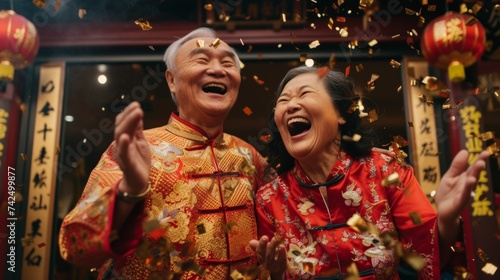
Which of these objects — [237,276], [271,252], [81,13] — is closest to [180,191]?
[237,276]

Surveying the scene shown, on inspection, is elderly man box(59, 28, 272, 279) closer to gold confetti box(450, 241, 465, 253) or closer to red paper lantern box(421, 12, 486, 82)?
gold confetti box(450, 241, 465, 253)

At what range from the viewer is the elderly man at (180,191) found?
5.83 feet

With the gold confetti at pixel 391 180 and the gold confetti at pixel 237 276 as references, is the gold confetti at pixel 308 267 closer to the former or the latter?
the gold confetti at pixel 237 276

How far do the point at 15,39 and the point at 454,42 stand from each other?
330 centimetres

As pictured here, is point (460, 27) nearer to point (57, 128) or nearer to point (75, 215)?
point (75, 215)

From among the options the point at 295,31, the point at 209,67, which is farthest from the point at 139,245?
the point at 295,31

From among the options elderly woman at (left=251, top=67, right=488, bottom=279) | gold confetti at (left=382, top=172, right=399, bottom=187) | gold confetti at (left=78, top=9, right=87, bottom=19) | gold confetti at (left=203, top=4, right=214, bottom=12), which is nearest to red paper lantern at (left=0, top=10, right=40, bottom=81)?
gold confetti at (left=78, top=9, right=87, bottom=19)

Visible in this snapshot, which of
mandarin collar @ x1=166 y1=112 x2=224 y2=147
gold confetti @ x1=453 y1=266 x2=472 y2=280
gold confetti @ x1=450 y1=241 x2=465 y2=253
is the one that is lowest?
gold confetti @ x1=453 y1=266 x2=472 y2=280

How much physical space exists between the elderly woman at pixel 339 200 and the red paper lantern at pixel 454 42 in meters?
1.50

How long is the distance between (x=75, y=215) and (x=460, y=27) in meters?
3.00

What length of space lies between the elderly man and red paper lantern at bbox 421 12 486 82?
1785 millimetres

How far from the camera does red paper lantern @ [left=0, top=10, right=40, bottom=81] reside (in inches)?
139

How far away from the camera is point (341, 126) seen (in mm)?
2383

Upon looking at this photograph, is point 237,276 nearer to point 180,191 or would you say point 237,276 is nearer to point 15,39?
point 180,191
